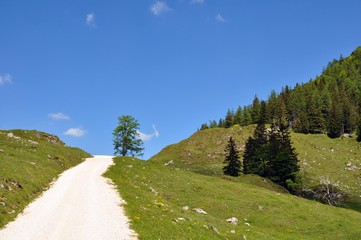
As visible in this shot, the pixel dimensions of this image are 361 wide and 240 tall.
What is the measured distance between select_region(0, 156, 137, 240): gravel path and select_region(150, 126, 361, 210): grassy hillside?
2444 inches

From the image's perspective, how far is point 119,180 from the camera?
132 ft

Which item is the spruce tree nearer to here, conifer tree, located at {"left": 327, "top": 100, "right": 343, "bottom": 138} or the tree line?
the tree line

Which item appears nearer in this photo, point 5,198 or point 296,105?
point 5,198

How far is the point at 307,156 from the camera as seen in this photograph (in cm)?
11169

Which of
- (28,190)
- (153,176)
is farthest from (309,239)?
(28,190)

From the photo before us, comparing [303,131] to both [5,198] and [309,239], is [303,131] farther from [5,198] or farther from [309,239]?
[5,198]

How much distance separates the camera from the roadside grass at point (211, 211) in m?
24.5

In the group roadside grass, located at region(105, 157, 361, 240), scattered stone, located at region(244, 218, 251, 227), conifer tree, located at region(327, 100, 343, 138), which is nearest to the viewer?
roadside grass, located at region(105, 157, 361, 240)

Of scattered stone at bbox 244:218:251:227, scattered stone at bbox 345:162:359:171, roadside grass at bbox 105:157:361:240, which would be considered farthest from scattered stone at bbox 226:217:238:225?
scattered stone at bbox 345:162:359:171

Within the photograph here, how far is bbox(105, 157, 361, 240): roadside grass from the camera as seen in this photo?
24.5m

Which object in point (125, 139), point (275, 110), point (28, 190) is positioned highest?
point (275, 110)

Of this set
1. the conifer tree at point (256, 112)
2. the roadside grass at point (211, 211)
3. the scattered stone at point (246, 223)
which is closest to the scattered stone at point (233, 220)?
the roadside grass at point (211, 211)

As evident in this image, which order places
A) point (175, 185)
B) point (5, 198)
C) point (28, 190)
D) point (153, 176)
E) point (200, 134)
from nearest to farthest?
point (5, 198)
point (28, 190)
point (175, 185)
point (153, 176)
point (200, 134)

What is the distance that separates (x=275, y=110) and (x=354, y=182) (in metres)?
74.5
